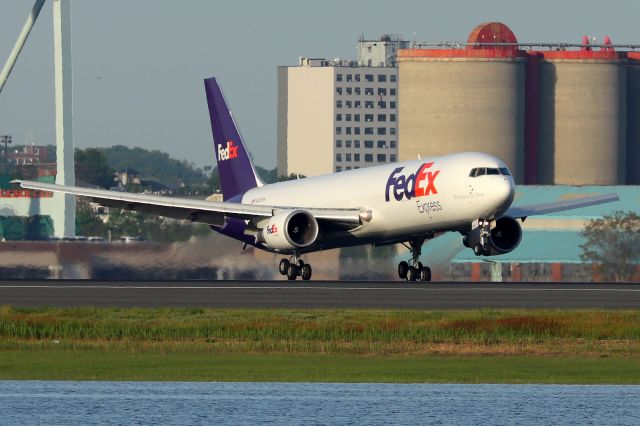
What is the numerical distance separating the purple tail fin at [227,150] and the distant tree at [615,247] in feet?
66.5

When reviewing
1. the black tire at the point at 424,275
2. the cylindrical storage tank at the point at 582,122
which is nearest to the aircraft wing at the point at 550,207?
the black tire at the point at 424,275

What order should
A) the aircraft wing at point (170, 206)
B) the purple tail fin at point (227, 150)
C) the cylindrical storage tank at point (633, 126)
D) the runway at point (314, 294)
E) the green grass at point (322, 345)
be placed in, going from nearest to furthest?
the green grass at point (322, 345), the runway at point (314, 294), the aircraft wing at point (170, 206), the purple tail fin at point (227, 150), the cylindrical storage tank at point (633, 126)

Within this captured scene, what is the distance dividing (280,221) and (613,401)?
1342 inches

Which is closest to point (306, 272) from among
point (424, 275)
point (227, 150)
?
point (424, 275)

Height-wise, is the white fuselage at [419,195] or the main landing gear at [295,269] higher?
the white fuselage at [419,195]

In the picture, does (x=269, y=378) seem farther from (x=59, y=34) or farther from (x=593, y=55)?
(x=593, y=55)

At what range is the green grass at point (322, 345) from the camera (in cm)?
2891

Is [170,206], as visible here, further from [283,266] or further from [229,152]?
[229,152]

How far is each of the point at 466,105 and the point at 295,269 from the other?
321ft

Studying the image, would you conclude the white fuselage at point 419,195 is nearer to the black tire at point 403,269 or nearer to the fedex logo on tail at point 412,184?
the fedex logo on tail at point 412,184

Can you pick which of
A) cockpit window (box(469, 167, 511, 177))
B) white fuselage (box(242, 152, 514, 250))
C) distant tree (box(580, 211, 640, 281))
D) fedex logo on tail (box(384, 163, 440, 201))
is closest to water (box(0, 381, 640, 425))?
white fuselage (box(242, 152, 514, 250))

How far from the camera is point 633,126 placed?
551 ft

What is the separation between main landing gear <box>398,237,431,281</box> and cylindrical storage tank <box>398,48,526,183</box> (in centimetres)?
9393

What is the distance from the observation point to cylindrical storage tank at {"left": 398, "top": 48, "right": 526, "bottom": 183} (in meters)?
156
